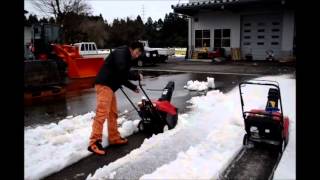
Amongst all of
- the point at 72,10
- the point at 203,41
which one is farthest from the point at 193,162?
the point at 72,10

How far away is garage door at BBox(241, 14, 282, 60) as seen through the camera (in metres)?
24.9

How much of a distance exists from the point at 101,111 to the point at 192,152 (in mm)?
1414

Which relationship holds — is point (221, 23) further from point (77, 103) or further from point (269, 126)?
point (269, 126)

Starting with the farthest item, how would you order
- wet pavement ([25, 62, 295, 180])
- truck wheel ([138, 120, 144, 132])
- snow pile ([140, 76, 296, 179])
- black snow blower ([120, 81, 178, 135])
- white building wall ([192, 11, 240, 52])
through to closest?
white building wall ([192, 11, 240, 52]) < truck wheel ([138, 120, 144, 132]) < black snow blower ([120, 81, 178, 135]) < wet pavement ([25, 62, 295, 180]) < snow pile ([140, 76, 296, 179])

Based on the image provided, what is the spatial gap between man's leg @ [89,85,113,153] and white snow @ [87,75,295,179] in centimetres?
57

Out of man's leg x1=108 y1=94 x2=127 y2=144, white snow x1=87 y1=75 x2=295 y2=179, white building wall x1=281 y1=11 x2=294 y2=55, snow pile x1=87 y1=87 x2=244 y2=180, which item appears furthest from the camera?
white building wall x1=281 y1=11 x2=294 y2=55

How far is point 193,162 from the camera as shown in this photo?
4516 millimetres

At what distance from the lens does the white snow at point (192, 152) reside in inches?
164

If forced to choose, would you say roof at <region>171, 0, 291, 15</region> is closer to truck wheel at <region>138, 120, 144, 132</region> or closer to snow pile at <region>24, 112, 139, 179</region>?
snow pile at <region>24, 112, 139, 179</region>

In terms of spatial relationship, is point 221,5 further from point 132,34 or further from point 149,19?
point 149,19

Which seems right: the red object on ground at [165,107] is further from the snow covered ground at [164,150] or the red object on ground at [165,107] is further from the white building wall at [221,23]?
the white building wall at [221,23]

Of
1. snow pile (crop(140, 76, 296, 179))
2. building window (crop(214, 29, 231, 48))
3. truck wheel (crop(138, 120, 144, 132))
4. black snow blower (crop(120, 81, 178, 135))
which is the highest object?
building window (crop(214, 29, 231, 48))

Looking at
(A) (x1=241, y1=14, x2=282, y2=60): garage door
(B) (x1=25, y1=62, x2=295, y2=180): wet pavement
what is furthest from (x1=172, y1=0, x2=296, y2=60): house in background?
(B) (x1=25, y1=62, x2=295, y2=180): wet pavement

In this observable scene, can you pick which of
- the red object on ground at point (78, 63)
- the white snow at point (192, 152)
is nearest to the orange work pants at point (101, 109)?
the white snow at point (192, 152)
